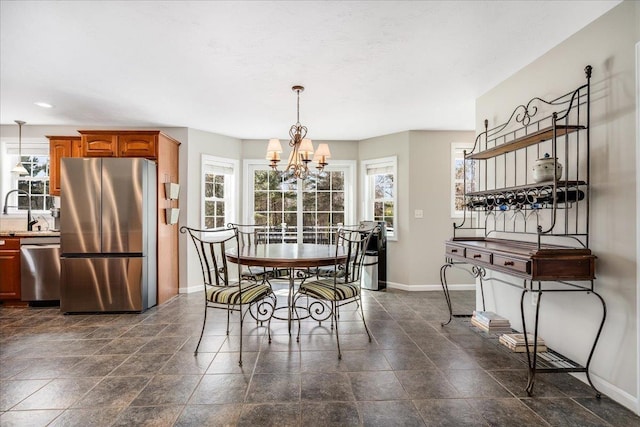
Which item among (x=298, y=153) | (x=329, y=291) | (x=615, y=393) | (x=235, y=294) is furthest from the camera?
(x=298, y=153)

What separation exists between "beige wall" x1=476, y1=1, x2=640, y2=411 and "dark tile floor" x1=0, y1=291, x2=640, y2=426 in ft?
0.81

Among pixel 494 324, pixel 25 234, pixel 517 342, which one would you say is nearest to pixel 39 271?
pixel 25 234

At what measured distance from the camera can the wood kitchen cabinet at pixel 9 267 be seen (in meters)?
3.95

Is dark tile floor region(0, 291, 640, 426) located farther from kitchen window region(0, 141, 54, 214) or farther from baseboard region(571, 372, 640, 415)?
kitchen window region(0, 141, 54, 214)

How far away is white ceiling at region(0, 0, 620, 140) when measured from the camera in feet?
6.74

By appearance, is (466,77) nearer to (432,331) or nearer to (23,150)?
(432,331)

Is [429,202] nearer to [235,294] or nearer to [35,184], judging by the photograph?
[235,294]

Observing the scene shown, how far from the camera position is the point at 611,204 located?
204 cm

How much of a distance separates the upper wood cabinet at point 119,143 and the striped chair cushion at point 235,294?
7.48 feet

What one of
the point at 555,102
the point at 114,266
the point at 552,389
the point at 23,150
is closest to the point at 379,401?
the point at 552,389

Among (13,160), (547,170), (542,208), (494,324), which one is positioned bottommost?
(494,324)

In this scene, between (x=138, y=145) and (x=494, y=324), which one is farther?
(x=138, y=145)

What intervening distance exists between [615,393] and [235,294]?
261 centimetres

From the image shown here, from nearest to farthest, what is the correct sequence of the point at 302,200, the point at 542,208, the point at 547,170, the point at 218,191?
the point at 547,170 < the point at 542,208 < the point at 218,191 < the point at 302,200
